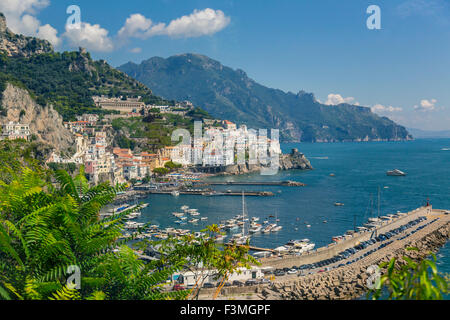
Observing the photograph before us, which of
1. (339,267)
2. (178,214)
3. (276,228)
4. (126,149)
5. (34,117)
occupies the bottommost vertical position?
(276,228)

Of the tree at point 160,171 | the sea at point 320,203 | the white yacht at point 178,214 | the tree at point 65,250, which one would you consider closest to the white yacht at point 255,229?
the sea at point 320,203

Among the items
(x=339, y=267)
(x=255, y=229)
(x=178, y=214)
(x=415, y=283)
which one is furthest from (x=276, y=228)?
(x=415, y=283)

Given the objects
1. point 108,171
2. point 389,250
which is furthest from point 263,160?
point 389,250

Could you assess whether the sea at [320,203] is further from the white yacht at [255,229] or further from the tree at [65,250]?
the tree at [65,250]

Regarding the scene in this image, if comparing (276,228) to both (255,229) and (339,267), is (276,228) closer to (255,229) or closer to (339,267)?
(255,229)

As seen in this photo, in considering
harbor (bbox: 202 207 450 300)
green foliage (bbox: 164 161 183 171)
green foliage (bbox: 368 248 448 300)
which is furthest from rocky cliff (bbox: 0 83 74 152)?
green foliage (bbox: 368 248 448 300)
